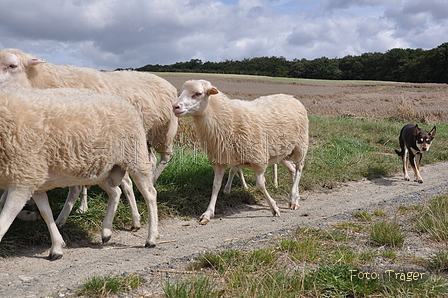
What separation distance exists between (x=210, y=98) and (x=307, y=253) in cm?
339

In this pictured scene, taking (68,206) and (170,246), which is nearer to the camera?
(170,246)

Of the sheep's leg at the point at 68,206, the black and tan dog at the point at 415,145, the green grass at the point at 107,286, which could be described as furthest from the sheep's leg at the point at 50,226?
the black and tan dog at the point at 415,145

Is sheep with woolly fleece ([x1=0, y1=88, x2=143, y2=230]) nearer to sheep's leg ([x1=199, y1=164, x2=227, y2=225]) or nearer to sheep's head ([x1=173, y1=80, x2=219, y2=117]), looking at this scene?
sheep's leg ([x1=199, y1=164, x2=227, y2=225])

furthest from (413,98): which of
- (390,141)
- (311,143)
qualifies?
(311,143)

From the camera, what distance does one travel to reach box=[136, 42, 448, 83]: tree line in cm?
5706

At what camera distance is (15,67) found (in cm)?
608

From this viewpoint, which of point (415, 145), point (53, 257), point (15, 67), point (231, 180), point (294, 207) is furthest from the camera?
point (415, 145)

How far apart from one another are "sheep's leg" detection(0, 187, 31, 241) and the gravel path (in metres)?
0.51

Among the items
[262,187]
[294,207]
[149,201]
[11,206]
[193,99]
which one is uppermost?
[193,99]

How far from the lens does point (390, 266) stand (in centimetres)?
379

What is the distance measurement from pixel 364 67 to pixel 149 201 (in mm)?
65457

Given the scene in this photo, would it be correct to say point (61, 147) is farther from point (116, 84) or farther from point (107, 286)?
point (116, 84)

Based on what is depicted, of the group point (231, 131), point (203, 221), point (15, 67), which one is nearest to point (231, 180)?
point (231, 131)

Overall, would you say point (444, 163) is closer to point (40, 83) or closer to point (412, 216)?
point (412, 216)
